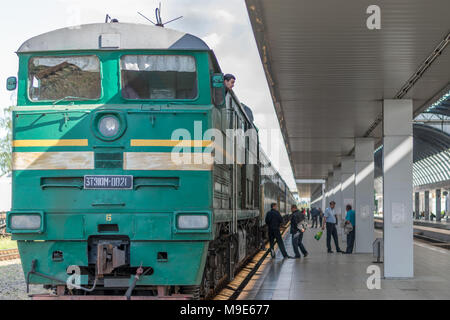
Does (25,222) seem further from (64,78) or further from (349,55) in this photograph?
(349,55)

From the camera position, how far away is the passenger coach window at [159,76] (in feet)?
27.8

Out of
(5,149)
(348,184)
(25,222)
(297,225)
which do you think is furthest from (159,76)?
(5,149)

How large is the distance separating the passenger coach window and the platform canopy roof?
138 cm

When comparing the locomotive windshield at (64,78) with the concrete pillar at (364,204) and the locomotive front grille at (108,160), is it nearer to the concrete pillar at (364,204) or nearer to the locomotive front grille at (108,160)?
the locomotive front grille at (108,160)

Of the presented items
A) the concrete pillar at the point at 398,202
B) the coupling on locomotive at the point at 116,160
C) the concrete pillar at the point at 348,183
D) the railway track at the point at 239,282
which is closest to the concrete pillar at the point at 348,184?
the concrete pillar at the point at 348,183

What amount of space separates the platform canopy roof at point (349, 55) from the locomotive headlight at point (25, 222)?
169 inches

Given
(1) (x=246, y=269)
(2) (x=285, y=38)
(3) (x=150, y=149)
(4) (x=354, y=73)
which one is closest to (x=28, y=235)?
(3) (x=150, y=149)

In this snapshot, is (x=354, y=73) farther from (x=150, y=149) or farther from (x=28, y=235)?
(x=28, y=235)

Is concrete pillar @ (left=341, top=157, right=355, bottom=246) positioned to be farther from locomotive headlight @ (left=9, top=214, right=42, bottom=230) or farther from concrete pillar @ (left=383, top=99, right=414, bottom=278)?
locomotive headlight @ (left=9, top=214, right=42, bottom=230)

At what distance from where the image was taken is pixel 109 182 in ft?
26.6

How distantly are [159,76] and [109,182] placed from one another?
5.53 ft

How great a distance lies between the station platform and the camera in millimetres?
11445

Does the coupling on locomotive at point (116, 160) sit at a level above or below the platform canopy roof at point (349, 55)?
below

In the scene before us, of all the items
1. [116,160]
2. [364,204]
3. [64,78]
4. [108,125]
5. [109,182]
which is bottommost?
[364,204]
